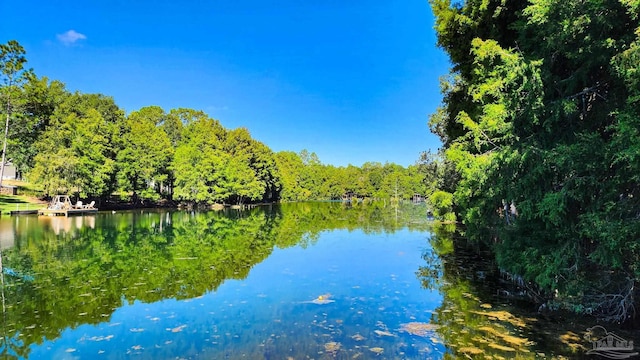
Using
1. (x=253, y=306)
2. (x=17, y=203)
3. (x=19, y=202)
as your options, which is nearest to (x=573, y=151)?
(x=253, y=306)

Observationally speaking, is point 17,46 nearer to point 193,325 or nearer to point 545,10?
point 193,325

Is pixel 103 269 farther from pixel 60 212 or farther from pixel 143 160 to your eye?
pixel 143 160

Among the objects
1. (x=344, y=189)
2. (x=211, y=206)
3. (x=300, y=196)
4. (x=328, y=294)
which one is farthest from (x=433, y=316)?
(x=344, y=189)

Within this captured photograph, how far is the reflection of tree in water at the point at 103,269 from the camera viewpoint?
9.23 meters

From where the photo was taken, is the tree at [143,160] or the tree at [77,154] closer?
the tree at [77,154]

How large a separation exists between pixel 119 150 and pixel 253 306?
47.2 m

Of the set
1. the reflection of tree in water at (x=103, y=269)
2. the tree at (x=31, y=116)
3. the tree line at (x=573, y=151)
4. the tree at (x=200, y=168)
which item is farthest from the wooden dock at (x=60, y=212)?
the tree line at (x=573, y=151)

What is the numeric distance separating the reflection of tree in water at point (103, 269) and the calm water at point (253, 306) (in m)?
0.05

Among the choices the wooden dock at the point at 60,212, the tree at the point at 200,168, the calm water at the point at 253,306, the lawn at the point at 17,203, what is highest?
the tree at the point at 200,168

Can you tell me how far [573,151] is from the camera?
7.66 metres

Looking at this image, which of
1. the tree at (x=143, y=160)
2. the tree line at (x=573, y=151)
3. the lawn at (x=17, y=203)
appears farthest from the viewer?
the tree at (x=143, y=160)

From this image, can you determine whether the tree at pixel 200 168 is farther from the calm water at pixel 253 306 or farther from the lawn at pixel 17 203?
the calm water at pixel 253 306

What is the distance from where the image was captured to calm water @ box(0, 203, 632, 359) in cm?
749

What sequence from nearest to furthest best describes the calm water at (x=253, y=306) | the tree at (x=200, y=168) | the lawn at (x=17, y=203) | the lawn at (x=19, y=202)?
the calm water at (x=253, y=306) < the lawn at (x=17, y=203) < the lawn at (x=19, y=202) < the tree at (x=200, y=168)
